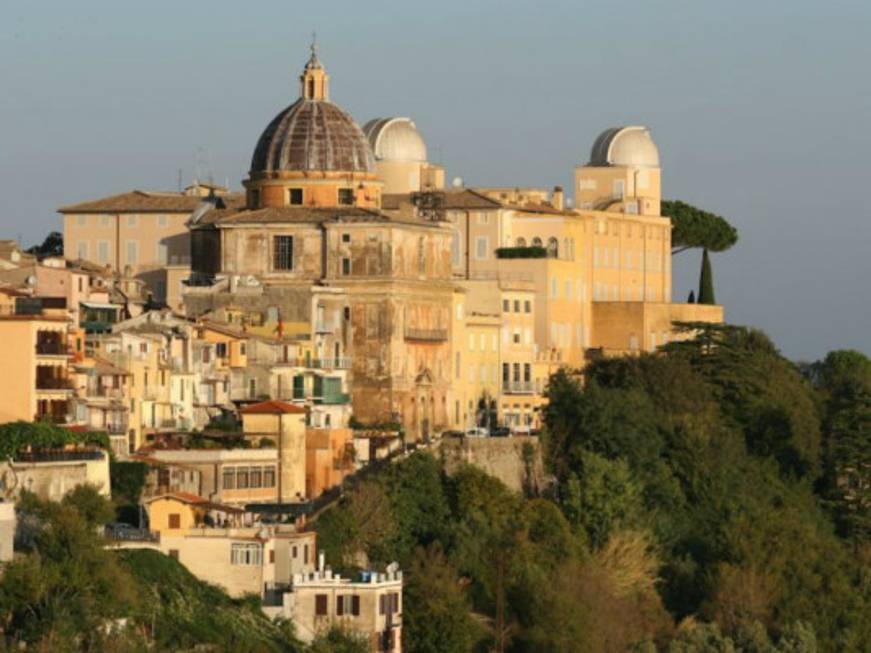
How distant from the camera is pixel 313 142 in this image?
102438mm

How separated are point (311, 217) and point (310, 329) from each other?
369cm

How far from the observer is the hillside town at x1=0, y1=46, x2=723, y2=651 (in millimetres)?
80625

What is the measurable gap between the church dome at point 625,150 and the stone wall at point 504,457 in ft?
89.0

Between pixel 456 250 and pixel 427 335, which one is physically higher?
pixel 456 250

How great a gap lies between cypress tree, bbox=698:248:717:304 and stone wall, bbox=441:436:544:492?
2712 cm

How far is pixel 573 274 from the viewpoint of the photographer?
114 m

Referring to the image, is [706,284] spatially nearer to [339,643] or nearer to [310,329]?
[310,329]

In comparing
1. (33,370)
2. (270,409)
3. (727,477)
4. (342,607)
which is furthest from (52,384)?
(727,477)

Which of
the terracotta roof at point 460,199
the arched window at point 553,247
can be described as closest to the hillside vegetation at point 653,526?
→ the arched window at point 553,247

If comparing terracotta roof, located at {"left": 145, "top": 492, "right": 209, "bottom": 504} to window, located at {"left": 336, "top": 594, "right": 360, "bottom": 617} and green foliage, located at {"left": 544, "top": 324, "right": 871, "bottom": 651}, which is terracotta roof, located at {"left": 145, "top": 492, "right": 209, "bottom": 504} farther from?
green foliage, located at {"left": 544, "top": 324, "right": 871, "bottom": 651}

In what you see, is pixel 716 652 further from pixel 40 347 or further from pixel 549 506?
pixel 40 347

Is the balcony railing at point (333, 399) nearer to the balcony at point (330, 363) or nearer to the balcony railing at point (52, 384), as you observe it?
the balcony at point (330, 363)

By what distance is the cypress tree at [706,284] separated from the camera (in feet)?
402

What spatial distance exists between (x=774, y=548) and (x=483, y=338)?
17.0 meters
